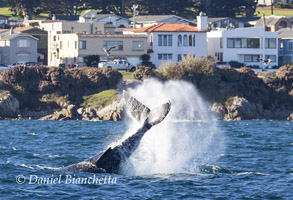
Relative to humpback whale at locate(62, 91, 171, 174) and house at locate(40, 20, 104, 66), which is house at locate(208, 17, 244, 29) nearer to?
house at locate(40, 20, 104, 66)

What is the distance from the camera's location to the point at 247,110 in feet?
300

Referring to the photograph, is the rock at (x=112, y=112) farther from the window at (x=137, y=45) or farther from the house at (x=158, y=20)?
the house at (x=158, y=20)

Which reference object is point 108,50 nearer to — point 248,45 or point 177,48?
point 177,48

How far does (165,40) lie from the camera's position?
12888 centimetres

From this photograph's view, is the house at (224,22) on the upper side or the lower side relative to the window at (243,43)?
upper

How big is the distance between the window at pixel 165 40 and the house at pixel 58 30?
13074mm

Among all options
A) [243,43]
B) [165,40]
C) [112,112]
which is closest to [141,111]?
[112,112]

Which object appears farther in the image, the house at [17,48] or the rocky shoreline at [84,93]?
the house at [17,48]

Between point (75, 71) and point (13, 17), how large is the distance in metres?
106

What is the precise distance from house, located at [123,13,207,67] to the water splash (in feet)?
124

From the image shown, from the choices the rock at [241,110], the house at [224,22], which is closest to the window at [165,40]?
the rock at [241,110]

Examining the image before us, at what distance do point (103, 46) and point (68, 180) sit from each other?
295 feet

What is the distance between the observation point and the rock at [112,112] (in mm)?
84750

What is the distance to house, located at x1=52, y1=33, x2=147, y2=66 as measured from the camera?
407 ft
